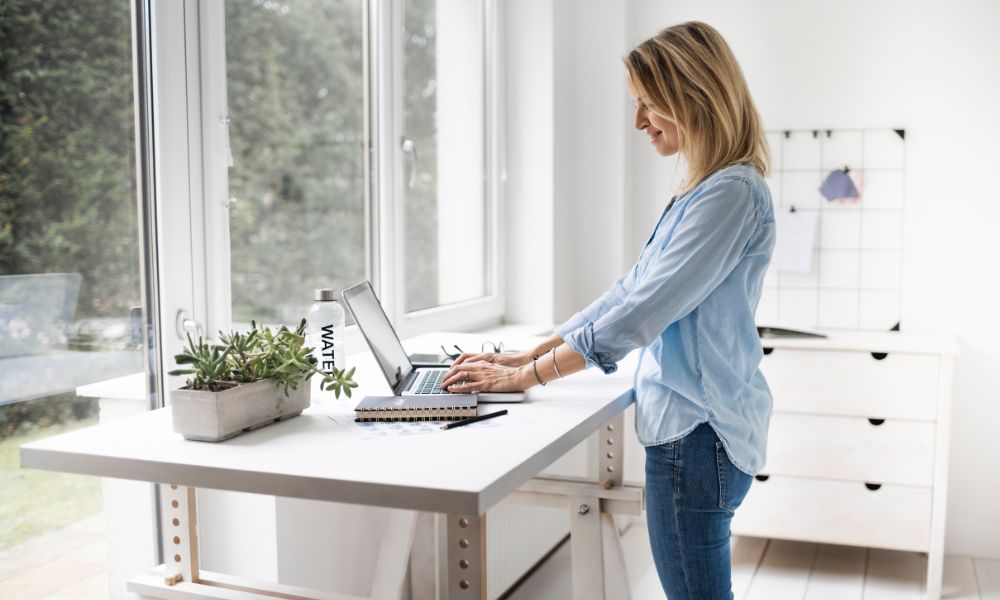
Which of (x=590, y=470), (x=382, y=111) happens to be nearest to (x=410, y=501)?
(x=382, y=111)

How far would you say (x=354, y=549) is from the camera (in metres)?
2.12

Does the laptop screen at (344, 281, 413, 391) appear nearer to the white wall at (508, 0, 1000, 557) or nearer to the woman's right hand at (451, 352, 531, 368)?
the woman's right hand at (451, 352, 531, 368)

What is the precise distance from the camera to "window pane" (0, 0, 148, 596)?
55.6 inches

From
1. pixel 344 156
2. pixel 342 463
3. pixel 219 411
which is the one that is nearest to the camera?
pixel 342 463

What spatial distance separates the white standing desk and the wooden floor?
4.42 ft

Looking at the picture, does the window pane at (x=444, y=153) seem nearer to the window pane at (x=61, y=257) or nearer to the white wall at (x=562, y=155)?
the white wall at (x=562, y=155)

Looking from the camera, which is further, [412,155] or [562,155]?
[562,155]

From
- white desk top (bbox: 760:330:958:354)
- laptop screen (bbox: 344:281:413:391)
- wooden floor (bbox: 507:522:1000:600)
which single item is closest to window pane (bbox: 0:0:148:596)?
laptop screen (bbox: 344:281:413:391)

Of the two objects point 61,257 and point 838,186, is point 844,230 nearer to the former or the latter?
point 838,186

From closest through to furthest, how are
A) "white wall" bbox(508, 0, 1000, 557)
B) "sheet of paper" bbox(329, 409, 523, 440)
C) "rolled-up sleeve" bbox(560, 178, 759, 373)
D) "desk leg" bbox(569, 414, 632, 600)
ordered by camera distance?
"sheet of paper" bbox(329, 409, 523, 440) < "rolled-up sleeve" bbox(560, 178, 759, 373) < "desk leg" bbox(569, 414, 632, 600) < "white wall" bbox(508, 0, 1000, 557)

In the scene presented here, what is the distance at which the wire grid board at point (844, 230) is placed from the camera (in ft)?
10.3

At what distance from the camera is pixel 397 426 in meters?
1.39

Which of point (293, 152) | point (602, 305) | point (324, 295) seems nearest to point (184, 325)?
point (324, 295)

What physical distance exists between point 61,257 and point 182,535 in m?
0.49
